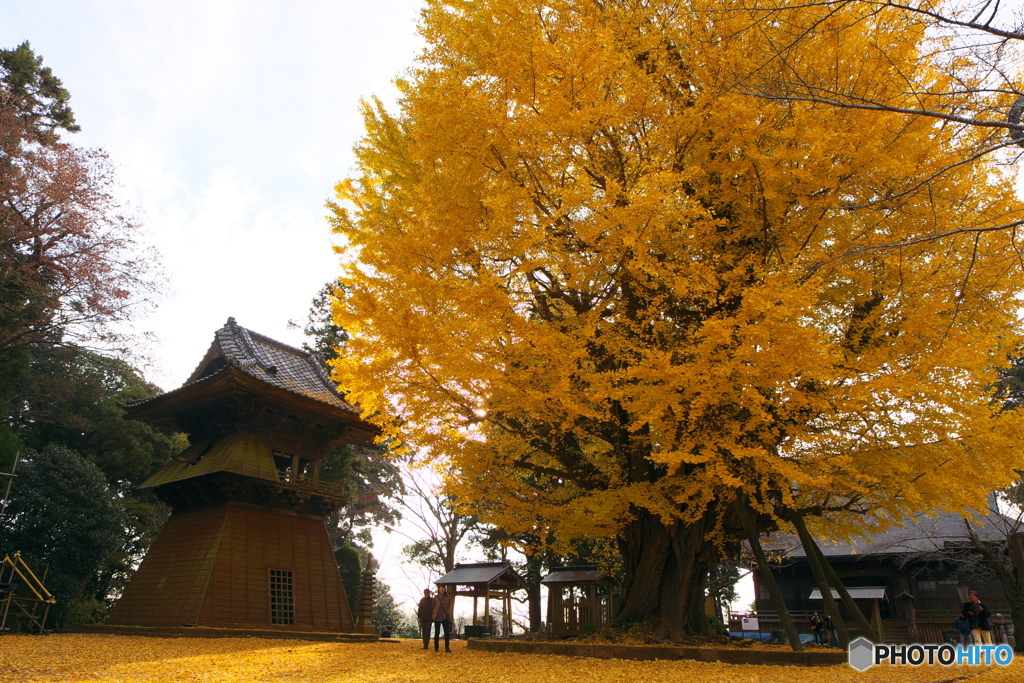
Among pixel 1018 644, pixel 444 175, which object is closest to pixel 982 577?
pixel 1018 644

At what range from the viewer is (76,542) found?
1684cm

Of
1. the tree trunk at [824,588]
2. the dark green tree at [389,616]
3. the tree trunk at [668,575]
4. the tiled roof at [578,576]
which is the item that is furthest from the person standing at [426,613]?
the dark green tree at [389,616]

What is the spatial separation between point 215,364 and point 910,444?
15713 mm

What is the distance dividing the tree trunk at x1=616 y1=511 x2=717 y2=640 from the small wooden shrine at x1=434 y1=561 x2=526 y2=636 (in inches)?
322

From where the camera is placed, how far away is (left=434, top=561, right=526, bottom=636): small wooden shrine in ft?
58.3

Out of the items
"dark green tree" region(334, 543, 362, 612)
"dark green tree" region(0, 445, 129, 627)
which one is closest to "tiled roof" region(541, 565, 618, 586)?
"dark green tree" region(334, 543, 362, 612)

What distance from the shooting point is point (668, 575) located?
981 centimetres

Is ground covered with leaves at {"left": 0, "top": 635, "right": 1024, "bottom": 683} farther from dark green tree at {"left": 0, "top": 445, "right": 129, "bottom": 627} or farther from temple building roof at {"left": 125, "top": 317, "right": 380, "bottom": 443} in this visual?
dark green tree at {"left": 0, "top": 445, "right": 129, "bottom": 627}

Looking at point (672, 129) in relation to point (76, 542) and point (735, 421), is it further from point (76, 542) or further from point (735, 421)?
point (76, 542)

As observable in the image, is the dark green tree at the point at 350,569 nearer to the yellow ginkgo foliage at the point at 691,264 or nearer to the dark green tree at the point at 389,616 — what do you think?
the dark green tree at the point at 389,616

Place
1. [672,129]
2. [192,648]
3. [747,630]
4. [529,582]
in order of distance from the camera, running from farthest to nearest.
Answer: [529,582], [747,630], [192,648], [672,129]

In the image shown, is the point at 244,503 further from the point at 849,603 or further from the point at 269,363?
the point at 849,603

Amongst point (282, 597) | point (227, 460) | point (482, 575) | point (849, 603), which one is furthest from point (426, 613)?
point (849, 603)

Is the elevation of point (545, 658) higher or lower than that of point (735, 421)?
lower
